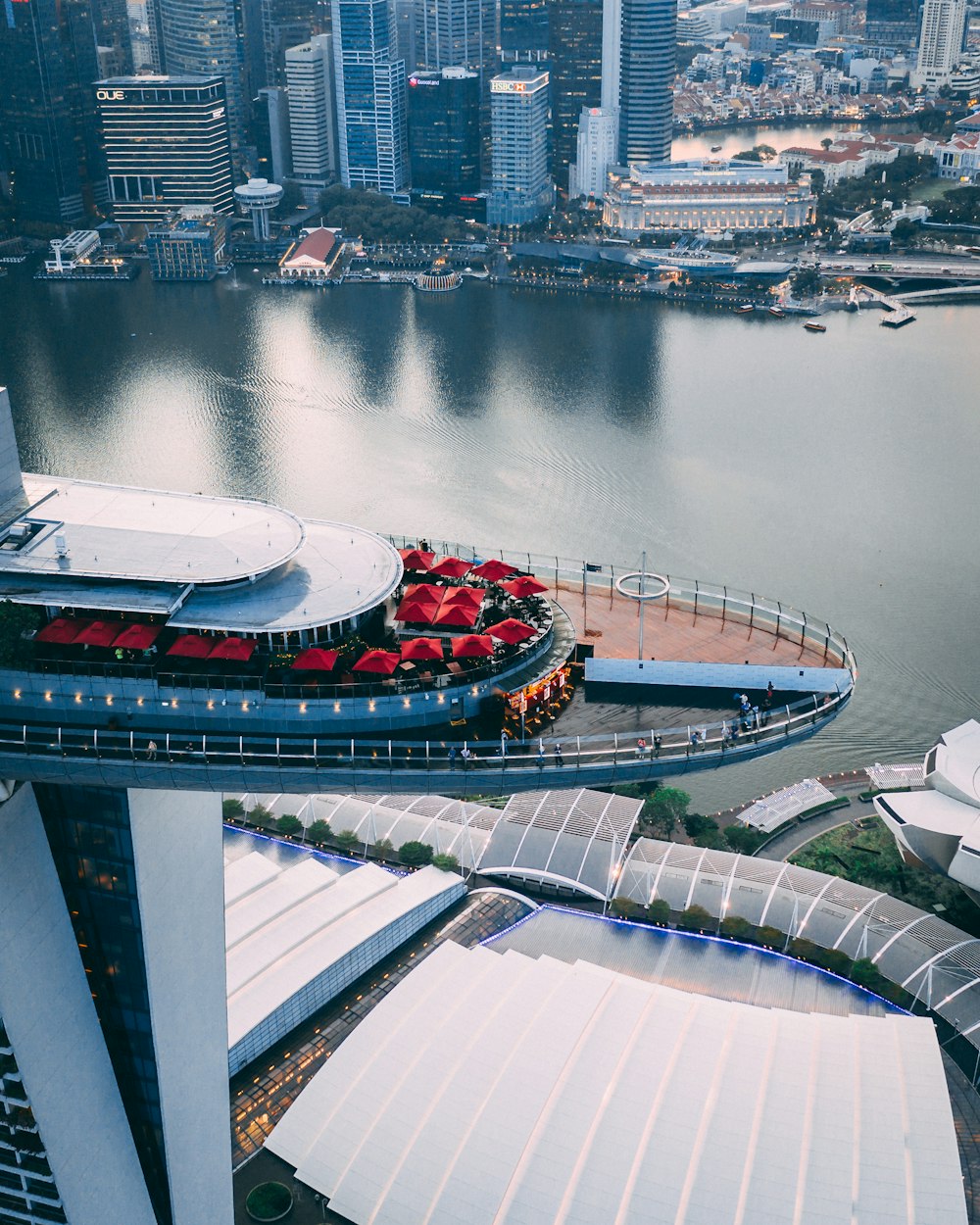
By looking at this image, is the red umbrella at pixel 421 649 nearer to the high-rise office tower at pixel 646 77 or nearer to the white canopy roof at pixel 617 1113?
the white canopy roof at pixel 617 1113

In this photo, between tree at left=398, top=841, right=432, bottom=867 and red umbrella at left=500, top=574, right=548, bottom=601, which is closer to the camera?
red umbrella at left=500, top=574, right=548, bottom=601

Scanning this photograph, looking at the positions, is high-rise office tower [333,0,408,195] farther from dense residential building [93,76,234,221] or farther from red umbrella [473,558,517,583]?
red umbrella [473,558,517,583]

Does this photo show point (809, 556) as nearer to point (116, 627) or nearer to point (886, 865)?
point (886, 865)

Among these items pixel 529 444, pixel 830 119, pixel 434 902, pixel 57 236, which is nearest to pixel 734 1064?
pixel 434 902

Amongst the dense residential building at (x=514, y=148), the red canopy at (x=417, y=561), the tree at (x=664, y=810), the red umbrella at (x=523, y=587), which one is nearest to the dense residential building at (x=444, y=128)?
the dense residential building at (x=514, y=148)

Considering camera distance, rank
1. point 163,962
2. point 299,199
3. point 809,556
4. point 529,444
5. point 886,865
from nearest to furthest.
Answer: point 163,962, point 886,865, point 809,556, point 529,444, point 299,199

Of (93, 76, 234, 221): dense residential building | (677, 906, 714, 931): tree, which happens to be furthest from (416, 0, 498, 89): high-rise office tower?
(677, 906, 714, 931): tree

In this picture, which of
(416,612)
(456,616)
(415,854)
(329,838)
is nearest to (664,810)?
(415,854)
